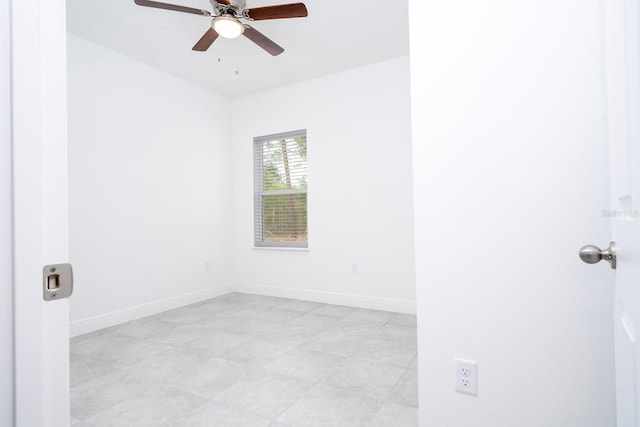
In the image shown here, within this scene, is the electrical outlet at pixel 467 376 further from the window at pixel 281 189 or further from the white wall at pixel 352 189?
the window at pixel 281 189

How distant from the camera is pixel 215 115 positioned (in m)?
4.48

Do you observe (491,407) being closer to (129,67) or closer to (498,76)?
(498,76)

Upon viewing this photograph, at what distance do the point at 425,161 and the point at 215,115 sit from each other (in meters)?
3.87

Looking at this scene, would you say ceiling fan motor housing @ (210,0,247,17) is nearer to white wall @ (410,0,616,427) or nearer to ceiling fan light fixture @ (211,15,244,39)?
ceiling fan light fixture @ (211,15,244,39)

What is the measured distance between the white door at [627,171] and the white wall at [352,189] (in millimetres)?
2823

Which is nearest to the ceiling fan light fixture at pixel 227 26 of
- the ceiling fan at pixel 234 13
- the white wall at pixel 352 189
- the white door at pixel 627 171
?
the ceiling fan at pixel 234 13

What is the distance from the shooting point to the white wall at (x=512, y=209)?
999mm

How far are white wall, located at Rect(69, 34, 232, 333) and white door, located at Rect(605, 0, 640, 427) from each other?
3.57 meters

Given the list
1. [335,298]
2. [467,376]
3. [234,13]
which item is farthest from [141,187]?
[467,376]

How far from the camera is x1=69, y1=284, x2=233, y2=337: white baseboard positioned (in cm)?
299

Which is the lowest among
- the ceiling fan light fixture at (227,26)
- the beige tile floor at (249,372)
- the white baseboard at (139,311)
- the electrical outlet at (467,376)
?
the beige tile floor at (249,372)

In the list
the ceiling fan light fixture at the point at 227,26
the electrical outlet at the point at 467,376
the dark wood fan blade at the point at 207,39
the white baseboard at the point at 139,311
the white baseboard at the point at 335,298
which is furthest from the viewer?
the white baseboard at the point at 335,298

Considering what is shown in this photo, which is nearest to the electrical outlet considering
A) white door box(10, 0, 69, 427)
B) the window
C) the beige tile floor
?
the beige tile floor

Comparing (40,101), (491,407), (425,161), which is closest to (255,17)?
(425,161)
